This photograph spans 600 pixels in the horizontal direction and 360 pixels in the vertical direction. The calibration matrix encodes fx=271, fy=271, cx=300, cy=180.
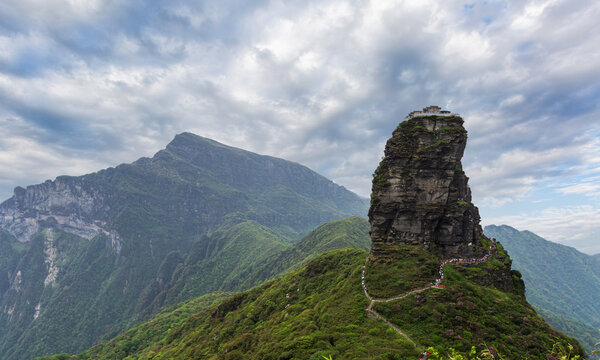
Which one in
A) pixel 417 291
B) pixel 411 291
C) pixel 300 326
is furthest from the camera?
pixel 300 326

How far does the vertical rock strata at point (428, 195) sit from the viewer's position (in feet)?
204

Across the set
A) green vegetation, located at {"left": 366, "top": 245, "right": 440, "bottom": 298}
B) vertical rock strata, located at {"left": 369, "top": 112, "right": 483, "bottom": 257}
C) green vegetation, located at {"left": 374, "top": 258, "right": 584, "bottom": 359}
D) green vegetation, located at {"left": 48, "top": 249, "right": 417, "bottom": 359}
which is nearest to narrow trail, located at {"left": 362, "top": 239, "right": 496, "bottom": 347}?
green vegetation, located at {"left": 366, "top": 245, "right": 440, "bottom": 298}

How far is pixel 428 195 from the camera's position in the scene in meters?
63.6

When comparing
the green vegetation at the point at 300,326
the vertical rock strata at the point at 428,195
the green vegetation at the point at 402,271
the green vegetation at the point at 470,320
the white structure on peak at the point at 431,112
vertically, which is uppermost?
the white structure on peak at the point at 431,112

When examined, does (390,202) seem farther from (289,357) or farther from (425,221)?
(289,357)

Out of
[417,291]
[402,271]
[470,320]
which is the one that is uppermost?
[402,271]

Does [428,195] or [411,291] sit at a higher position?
[428,195]

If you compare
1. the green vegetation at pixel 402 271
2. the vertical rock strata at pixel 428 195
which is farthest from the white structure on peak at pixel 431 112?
the green vegetation at pixel 402 271

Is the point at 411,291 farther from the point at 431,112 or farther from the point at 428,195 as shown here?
the point at 431,112

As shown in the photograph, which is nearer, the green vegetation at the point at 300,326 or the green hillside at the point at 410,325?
the green hillside at the point at 410,325

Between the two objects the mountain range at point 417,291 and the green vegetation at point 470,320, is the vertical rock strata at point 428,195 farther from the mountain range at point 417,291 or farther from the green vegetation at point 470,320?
the green vegetation at point 470,320

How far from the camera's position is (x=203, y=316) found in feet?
413

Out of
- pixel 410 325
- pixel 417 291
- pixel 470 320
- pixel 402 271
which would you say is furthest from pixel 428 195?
pixel 410 325

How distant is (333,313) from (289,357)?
49.1 feet
